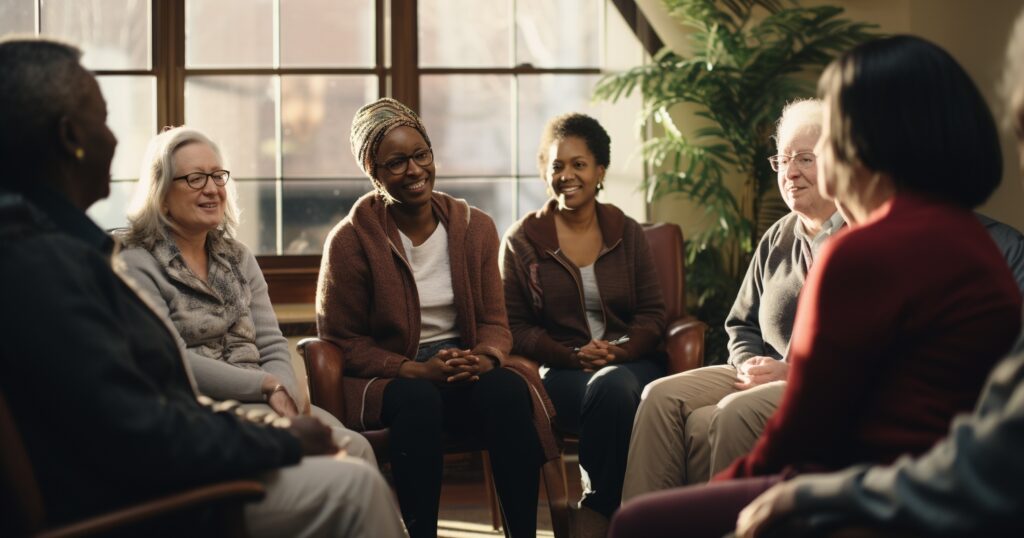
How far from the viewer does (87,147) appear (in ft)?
5.41

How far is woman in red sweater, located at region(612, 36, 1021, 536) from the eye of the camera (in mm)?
1363

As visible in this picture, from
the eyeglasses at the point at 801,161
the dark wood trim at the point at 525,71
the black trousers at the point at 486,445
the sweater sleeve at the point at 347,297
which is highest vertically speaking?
the dark wood trim at the point at 525,71

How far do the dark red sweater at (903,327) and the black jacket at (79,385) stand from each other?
2.89 feet

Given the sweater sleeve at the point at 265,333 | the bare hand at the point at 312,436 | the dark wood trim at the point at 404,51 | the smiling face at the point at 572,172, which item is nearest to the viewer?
the bare hand at the point at 312,436

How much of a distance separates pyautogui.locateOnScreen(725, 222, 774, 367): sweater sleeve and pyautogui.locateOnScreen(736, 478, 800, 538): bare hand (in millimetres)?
1492

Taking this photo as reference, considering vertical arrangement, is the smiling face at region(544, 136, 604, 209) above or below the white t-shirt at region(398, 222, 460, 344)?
above

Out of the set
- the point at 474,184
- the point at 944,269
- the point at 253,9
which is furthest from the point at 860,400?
the point at 253,9

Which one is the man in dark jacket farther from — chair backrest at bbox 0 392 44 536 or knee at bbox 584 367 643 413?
knee at bbox 584 367 643 413

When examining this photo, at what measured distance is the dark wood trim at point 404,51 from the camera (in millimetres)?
4473

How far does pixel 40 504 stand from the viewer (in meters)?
1.44

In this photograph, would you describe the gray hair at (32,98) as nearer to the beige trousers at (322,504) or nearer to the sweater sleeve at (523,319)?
the beige trousers at (322,504)

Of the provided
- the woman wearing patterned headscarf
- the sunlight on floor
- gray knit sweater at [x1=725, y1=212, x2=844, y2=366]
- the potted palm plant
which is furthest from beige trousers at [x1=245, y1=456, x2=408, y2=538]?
the potted palm plant

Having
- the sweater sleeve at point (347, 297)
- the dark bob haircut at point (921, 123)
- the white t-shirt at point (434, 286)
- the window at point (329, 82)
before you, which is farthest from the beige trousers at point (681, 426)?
the window at point (329, 82)

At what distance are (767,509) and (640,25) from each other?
3342mm
